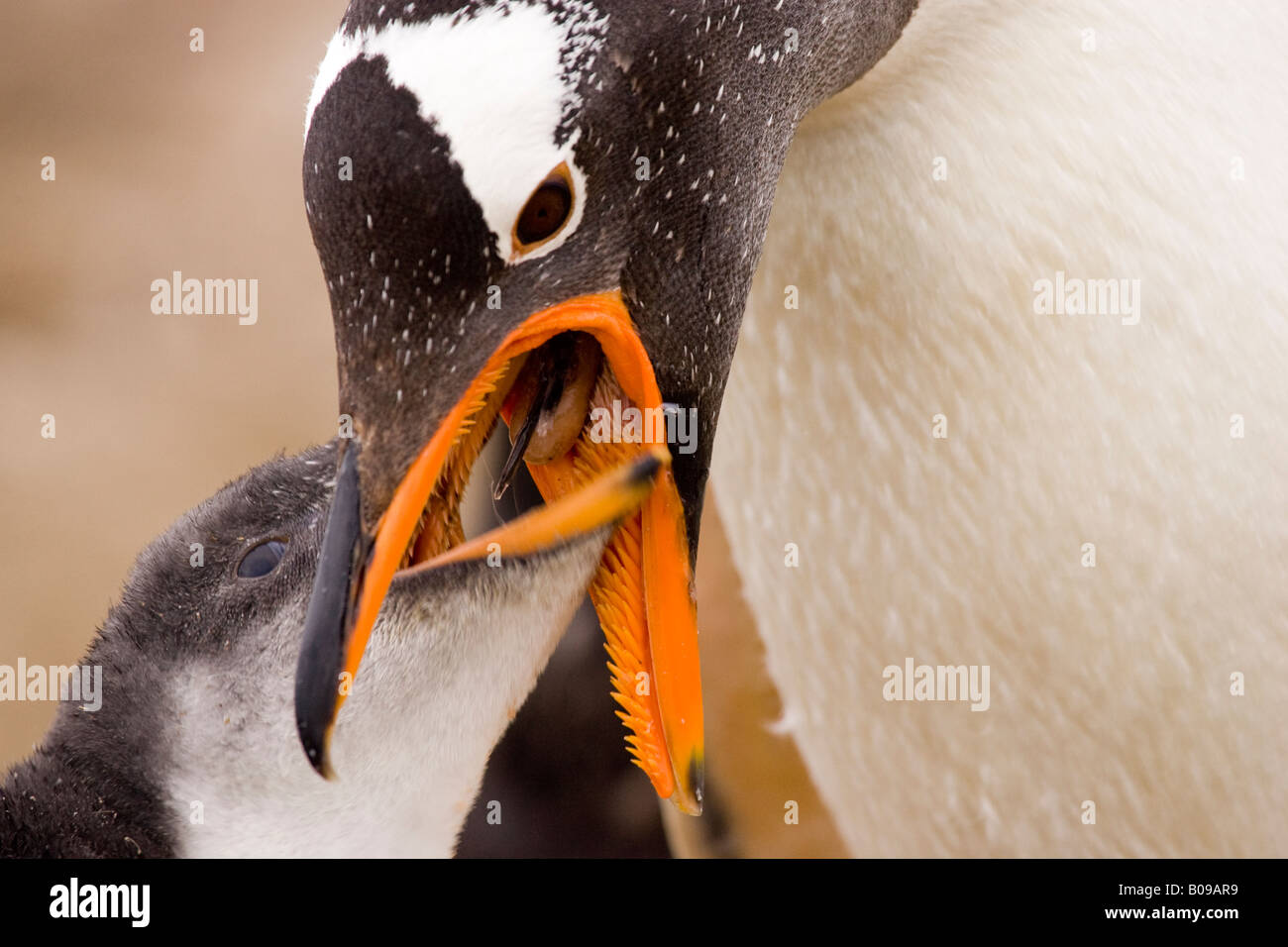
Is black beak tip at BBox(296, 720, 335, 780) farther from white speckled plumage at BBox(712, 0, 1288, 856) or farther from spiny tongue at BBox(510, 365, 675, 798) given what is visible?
white speckled plumage at BBox(712, 0, 1288, 856)

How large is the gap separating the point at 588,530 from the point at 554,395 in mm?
56

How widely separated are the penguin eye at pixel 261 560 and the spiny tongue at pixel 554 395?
175mm

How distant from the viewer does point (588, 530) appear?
52 cm

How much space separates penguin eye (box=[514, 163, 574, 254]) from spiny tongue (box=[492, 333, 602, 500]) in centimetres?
7

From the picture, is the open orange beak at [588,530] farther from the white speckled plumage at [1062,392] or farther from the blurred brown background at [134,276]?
the blurred brown background at [134,276]

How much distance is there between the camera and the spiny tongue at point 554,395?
0.53 metres

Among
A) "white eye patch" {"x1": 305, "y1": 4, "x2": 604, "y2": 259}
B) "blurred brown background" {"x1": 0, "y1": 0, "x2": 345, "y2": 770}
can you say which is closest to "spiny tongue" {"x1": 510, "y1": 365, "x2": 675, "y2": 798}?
"white eye patch" {"x1": 305, "y1": 4, "x2": 604, "y2": 259}

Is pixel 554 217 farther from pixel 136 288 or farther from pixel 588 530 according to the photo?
pixel 136 288

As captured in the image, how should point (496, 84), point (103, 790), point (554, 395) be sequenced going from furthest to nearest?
point (103, 790) < point (554, 395) < point (496, 84)

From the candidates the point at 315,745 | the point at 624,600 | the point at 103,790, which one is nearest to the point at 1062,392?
the point at 624,600

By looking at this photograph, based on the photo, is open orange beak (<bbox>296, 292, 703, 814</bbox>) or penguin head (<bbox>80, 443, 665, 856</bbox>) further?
penguin head (<bbox>80, 443, 665, 856</bbox>)

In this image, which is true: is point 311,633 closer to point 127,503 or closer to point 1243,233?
point 1243,233

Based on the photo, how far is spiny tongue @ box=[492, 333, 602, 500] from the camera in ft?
1.75

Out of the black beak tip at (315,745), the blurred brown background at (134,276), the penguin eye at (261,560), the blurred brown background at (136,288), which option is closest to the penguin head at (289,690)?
the penguin eye at (261,560)
